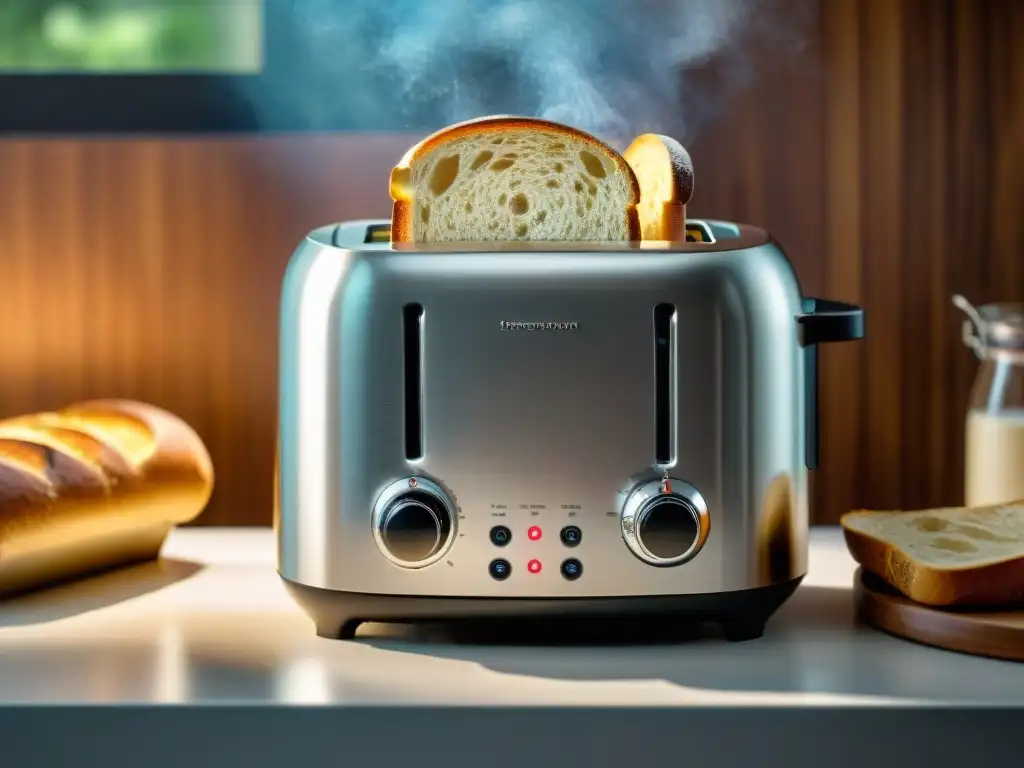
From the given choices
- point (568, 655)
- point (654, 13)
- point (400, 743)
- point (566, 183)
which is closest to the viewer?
point (400, 743)

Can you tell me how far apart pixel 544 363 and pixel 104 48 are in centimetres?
75

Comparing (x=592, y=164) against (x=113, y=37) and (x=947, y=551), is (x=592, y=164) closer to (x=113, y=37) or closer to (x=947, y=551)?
(x=947, y=551)

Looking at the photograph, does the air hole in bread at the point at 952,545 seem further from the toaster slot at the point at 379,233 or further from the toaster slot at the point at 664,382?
the toaster slot at the point at 379,233


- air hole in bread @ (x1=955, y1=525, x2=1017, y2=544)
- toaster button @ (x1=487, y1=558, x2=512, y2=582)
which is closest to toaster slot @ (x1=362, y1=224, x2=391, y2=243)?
toaster button @ (x1=487, y1=558, x2=512, y2=582)

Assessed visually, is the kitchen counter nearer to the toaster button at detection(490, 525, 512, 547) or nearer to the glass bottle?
the toaster button at detection(490, 525, 512, 547)

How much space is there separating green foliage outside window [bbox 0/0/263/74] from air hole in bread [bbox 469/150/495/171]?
49 cm

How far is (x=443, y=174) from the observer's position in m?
0.90

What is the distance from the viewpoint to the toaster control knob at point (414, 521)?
0.78m

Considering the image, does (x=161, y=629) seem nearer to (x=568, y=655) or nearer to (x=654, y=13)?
(x=568, y=655)

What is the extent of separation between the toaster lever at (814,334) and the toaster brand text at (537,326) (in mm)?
157

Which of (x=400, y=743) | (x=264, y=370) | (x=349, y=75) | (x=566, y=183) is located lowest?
(x=400, y=743)

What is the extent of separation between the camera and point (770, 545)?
814 millimetres

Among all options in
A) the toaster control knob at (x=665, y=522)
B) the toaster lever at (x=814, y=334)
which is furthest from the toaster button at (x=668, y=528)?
the toaster lever at (x=814, y=334)

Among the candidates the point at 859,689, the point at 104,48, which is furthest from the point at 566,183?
the point at 104,48
